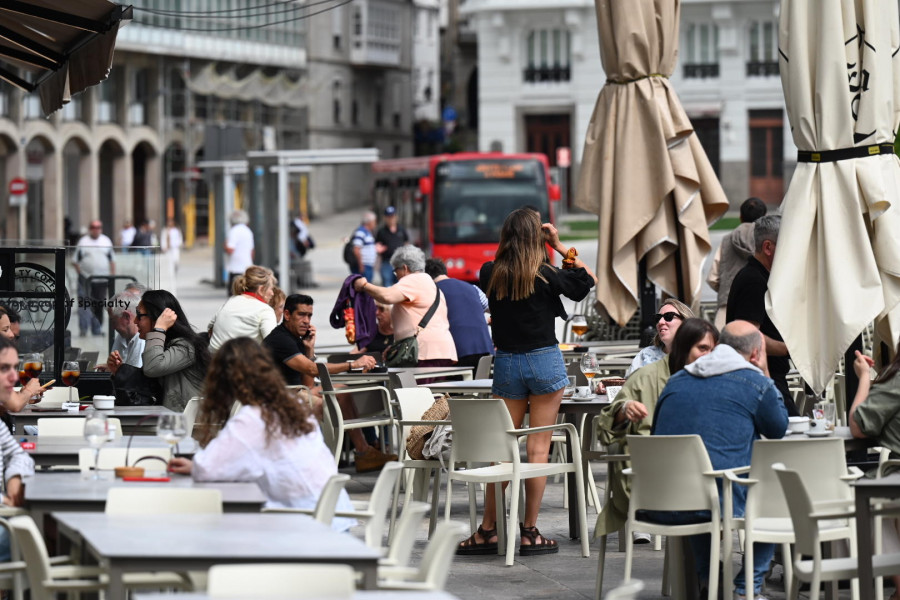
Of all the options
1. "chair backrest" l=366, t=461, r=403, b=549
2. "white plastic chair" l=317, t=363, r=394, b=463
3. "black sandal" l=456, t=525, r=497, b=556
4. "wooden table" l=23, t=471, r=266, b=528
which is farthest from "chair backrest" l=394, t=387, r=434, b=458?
"chair backrest" l=366, t=461, r=403, b=549

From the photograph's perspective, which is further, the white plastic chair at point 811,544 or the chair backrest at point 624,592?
the white plastic chair at point 811,544

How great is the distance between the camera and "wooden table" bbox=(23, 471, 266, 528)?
591 centimetres

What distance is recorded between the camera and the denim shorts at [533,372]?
30.8 ft

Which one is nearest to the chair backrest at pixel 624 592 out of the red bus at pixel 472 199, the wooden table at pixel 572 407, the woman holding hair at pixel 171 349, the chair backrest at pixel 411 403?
the wooden table at pixel 572 407

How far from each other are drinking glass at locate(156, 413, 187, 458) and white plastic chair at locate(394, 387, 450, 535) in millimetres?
3080

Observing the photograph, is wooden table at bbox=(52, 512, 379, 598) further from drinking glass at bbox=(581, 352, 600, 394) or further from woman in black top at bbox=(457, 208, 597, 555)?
drinking glass at bbox=(581, 352, 600, 394)

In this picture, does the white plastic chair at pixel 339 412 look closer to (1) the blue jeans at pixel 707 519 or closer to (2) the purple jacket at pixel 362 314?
(2) the purple jacket at pixel 362 314

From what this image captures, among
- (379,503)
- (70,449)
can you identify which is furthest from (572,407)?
(379,503)

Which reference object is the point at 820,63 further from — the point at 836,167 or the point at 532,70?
the point at 532,70

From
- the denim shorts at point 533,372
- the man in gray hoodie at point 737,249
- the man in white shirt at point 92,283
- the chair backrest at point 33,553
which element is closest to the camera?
the chair backrest at point 33,553

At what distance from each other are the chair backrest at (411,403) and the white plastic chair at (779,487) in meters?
3.13

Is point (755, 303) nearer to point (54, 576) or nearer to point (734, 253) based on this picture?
point (734, 253)

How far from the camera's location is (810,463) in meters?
6.93

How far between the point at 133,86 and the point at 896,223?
58380 millimetres
